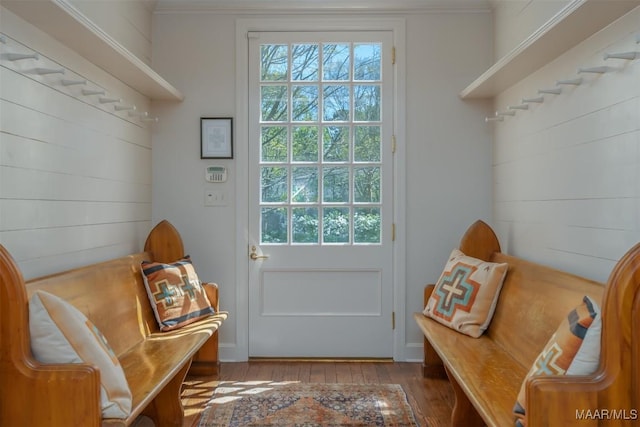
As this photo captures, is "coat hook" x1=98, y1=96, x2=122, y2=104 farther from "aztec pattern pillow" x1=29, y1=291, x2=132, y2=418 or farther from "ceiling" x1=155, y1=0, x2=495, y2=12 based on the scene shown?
"aztec pattern pillow" x1=29, y1=291, x2=132, y2=418

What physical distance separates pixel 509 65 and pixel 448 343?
1.48 meters

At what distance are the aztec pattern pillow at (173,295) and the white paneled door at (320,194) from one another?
534mm

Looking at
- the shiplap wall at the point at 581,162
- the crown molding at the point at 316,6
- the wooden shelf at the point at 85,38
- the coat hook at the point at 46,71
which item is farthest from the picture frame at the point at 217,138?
the shiplap wall at the point at 581,162

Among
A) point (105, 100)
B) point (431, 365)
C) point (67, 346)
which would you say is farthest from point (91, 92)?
point (431, 365)

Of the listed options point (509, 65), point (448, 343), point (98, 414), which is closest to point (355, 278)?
point (448, 343)

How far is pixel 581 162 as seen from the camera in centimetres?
224

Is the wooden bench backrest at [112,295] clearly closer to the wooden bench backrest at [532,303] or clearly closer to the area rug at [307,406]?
the area rug at [307,406]

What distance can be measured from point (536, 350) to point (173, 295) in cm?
190

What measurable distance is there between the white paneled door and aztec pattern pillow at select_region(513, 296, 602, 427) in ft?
6.10

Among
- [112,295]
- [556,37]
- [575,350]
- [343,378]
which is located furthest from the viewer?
[343,378]

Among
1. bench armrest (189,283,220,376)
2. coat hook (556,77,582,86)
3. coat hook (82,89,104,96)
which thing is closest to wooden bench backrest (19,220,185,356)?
bench armrest (189,283,220,376)

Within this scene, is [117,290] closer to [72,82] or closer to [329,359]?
[72,82]

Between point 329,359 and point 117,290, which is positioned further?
point 329,359

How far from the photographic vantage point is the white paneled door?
3.43 metres
